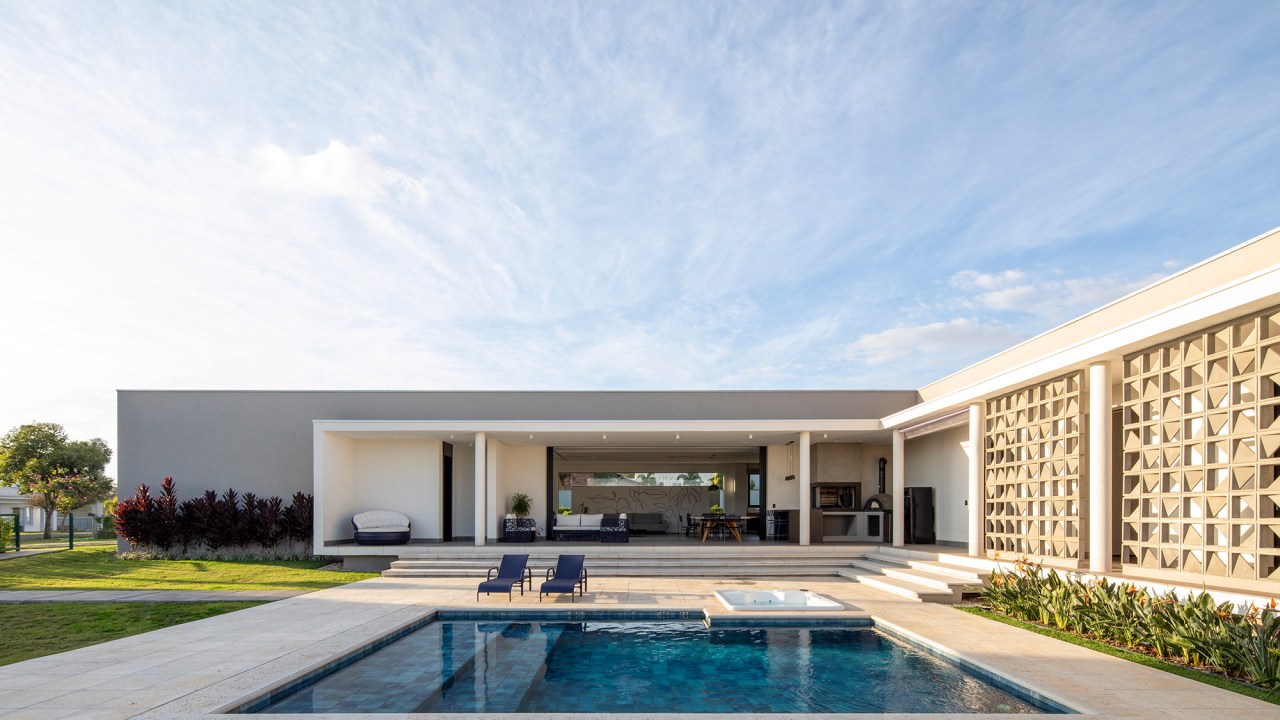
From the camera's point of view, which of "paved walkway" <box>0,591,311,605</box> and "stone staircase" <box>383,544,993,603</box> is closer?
"paved walkway" <box>0,591,311,605</box>

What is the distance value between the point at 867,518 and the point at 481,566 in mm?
9655

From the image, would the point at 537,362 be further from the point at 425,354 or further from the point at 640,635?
the point at 640,635

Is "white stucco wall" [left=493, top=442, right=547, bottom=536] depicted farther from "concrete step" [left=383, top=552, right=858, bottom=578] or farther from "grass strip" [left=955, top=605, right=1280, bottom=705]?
"grass strip" [left=955, top=605, right=1280, bottom=705]

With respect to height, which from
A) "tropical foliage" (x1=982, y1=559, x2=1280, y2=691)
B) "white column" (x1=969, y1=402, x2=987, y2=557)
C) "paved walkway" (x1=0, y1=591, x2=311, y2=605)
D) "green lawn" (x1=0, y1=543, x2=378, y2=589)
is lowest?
"green lawn" (x1=0, y1=543, x2=378, y2=589)

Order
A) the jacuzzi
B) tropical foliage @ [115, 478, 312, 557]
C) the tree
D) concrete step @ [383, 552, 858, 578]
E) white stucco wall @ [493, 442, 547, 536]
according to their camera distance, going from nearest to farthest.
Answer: the jacuzzi → concrete step @ [383, 552, 858, 578] → tropical foliage @ [115, 478, 312, 557] → white stucco wall @ [493, 442, 547, 536] → the tree

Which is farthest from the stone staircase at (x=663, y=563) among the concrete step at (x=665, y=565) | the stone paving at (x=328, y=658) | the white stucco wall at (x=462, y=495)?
the white stucco wall at (x=462, y=495)

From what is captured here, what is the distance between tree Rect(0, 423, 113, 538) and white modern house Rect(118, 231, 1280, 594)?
17.2 m

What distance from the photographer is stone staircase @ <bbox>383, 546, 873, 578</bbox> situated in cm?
1477

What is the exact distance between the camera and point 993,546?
41.7 feet

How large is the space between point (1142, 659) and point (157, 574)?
15.6 meters

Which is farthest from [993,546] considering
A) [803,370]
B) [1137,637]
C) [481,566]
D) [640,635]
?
[803,370]

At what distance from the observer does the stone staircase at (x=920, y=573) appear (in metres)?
11.3

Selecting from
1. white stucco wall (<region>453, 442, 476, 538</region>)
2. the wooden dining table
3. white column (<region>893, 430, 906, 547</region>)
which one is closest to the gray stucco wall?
white stucco wall (<region>453, 442, 476, 538</region>)

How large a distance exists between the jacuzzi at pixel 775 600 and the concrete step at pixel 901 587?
1443mm
